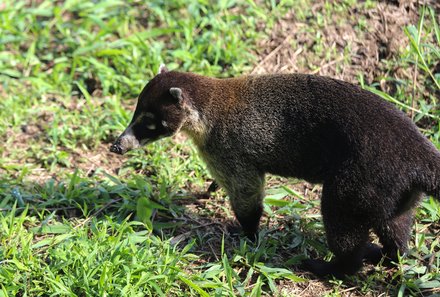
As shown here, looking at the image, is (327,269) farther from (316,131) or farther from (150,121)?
(150,121)

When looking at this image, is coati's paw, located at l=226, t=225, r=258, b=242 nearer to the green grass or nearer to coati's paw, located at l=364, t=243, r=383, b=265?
the green grass

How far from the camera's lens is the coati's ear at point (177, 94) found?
583cm

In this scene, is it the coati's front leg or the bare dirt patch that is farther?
the bare dirt patch

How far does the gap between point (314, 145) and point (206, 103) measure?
1.13 m

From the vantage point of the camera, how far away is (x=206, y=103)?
6.04 metres

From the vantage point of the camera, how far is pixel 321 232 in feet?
20.0

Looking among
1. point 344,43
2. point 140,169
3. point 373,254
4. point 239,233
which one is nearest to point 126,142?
point 140,169

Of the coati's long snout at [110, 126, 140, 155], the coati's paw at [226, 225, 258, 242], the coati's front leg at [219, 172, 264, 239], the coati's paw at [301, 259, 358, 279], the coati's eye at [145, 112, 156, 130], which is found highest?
the coati's eye at [145, 112, 156, 130]

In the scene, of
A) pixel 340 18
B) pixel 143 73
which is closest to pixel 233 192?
pixel 143 73

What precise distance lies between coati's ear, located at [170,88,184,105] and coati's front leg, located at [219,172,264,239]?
0.81 m

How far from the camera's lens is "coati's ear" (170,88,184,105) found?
583 centimetres

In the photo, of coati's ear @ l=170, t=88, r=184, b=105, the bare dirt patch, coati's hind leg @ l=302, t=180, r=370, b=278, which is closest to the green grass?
the bare dirt patch

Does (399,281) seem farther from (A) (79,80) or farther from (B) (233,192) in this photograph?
(A) (79,80)

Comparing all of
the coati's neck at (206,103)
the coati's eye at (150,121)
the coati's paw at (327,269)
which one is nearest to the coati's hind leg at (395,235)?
Result: the coati's paw at (327,269)
